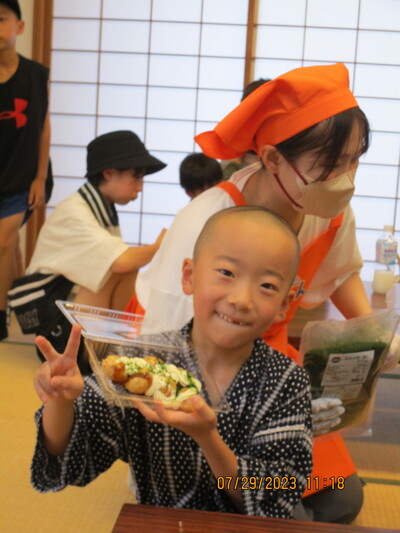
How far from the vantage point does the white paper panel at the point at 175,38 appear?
18.7ft

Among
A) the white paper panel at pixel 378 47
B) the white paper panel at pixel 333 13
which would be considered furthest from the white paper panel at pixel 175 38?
the white paper panel at pixel 378 47

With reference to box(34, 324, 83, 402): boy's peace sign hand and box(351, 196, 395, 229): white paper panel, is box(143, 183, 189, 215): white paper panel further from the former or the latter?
box(34, 324, 83, 402): boy's peace sign hand

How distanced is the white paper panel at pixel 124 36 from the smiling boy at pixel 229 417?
471cm

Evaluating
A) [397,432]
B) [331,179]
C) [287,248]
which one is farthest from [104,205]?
[287,248]

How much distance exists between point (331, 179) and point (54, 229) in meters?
2.00

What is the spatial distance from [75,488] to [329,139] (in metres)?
1.27

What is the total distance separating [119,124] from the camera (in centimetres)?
583

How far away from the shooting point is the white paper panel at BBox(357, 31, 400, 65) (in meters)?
5.57

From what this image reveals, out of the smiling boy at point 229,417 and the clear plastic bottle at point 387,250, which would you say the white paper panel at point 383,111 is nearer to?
the clear plastic bottle at point 387,250

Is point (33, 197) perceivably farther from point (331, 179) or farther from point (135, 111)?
point (331, 179)

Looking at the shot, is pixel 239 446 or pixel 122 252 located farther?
pixel 122 252

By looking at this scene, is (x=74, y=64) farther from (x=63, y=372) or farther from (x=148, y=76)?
(x=63, y=372)

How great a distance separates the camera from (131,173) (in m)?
3.48

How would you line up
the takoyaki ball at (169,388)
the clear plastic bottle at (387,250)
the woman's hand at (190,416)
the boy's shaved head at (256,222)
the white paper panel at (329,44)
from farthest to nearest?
the white paper panel at (329,44) < the clear plastic bottle at (387,250) < the boy's shaved head at (256,222) < the takoyaki ball at (169,388) < the woman's hand at (190,416)
